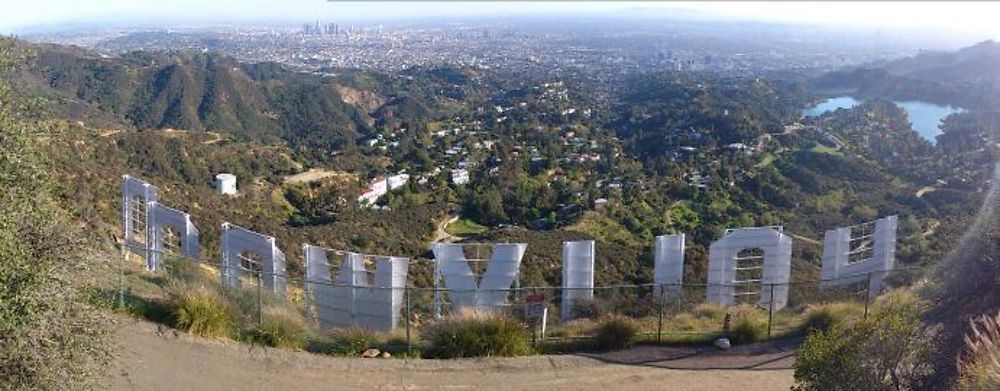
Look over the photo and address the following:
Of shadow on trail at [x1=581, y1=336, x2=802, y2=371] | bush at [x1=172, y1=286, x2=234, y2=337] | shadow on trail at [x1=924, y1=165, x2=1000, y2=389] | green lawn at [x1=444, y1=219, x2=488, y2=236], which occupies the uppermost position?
shadow on trail at [x1=924, y1=165, x2=1000, y2=389]

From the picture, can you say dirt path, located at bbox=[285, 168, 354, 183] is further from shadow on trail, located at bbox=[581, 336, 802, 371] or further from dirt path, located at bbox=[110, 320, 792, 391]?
shadow on trail, located at bbox=[581, 336, 802, 371]

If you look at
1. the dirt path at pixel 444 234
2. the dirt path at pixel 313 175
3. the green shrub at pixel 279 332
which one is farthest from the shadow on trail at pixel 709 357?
the dirt path at pixel 313 175

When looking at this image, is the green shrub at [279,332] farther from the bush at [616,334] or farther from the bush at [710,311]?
the bush at [710,311]

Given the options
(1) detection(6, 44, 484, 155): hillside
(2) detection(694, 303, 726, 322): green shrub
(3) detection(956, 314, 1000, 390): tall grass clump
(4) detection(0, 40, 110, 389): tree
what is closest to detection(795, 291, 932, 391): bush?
(3) detection(956, 314, 1000, 390): tall grass clump

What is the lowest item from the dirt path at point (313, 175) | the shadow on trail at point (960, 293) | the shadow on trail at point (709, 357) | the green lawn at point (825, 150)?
the dirt path at point (313, 175)

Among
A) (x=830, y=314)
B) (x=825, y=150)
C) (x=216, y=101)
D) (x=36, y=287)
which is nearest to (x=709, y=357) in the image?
(x=830, y=314)

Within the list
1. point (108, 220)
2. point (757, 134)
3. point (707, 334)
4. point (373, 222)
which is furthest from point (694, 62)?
point (707, 334)

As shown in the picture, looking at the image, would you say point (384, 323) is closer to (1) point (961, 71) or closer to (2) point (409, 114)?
(1) point (961, 71)

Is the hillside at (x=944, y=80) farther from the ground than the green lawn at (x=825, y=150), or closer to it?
farther from the ground
